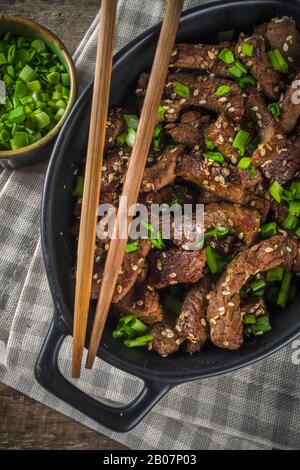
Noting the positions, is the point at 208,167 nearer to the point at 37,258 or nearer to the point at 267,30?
the point at 267,30

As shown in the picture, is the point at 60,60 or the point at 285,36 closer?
the point at 285,36

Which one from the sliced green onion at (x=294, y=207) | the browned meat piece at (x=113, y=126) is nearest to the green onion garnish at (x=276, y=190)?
the sliced green onion at (x=294, y=207)

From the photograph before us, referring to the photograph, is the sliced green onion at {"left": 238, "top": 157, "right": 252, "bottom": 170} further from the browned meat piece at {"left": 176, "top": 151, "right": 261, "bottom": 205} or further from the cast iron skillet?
the cast iron skillet

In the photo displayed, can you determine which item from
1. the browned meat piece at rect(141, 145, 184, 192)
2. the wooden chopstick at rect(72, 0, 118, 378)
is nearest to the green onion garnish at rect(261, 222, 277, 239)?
the browned meat piece at rect(141, 145, 184, 192)

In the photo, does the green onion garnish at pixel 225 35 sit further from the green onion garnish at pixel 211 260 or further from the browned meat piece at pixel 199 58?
the green onion garnish at pixel 211 260

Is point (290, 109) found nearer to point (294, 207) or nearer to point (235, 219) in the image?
point (294, 207)

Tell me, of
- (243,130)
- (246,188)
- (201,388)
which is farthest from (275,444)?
(243,130)

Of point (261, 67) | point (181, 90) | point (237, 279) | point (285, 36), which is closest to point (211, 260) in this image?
point (237, 279)
